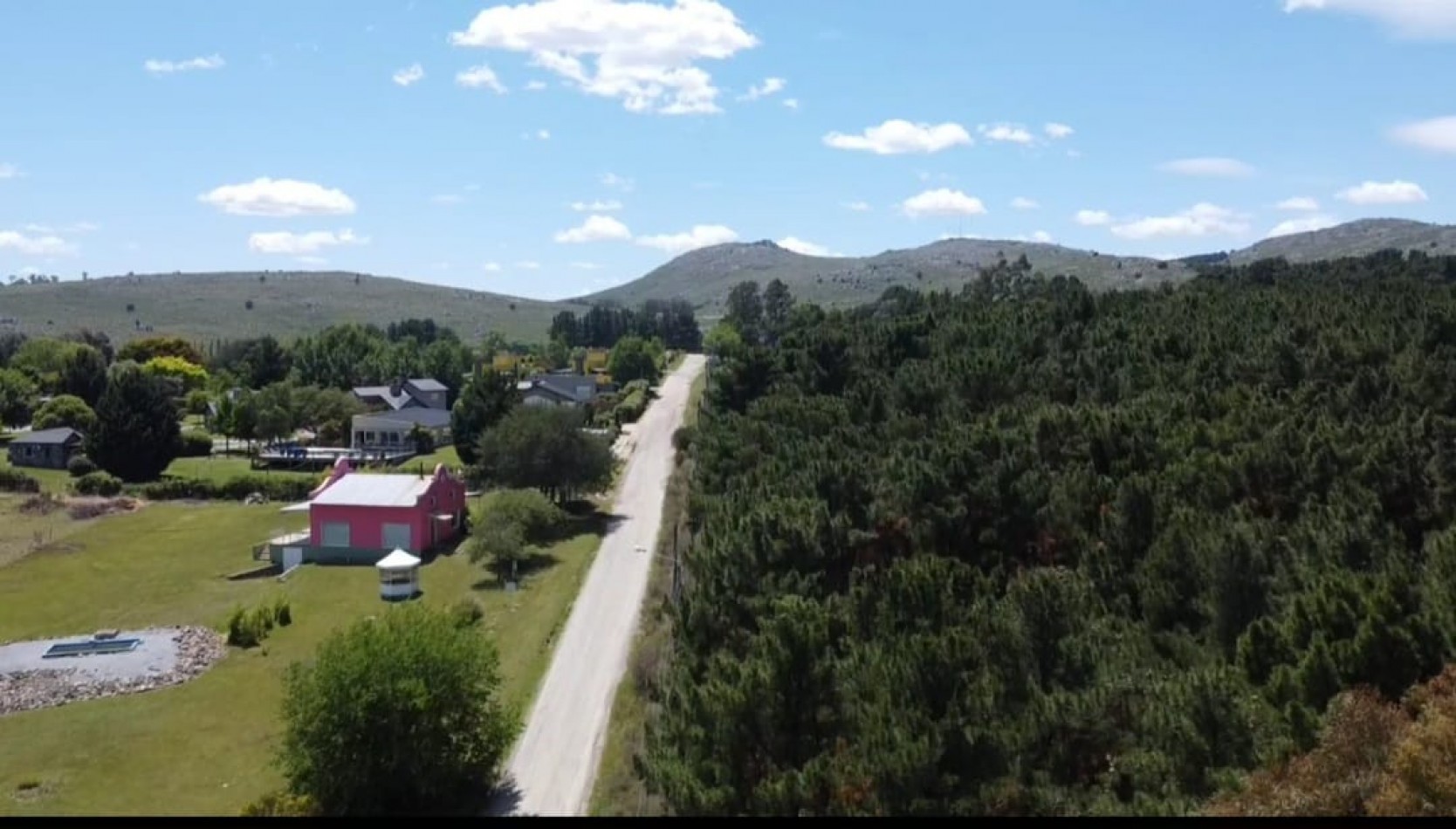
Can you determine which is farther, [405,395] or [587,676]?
[405,395]

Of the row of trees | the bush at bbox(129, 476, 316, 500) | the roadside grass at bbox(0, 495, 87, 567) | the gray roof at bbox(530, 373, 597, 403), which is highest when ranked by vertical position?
the row of trees

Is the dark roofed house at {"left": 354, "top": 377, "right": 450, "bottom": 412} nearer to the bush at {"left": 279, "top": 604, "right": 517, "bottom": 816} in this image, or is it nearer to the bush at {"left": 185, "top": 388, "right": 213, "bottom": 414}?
the bush at {"left": 185, "top": 388, "right": 213, "bottom": 414}

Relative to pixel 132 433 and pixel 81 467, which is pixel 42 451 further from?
pixel 132 433

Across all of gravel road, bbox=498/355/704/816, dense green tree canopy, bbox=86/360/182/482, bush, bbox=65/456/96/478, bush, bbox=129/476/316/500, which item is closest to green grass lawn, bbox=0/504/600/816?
gravel road, bbox=498/355/704/816

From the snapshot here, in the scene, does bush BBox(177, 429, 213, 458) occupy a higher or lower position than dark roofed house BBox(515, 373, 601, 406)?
lower

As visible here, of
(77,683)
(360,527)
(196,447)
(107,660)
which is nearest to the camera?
(77,683)

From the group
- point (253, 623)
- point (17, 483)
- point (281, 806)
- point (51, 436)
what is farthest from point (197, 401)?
point (281, 806)

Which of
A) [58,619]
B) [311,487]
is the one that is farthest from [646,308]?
[58,619]

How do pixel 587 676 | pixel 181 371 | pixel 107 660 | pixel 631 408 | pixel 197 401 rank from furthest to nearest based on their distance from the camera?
pixel 181 371 → pixel 197 401 → pixel 631 408 → pixel 107 660 → pixel 587 676

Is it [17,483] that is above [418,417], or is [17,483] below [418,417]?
below
